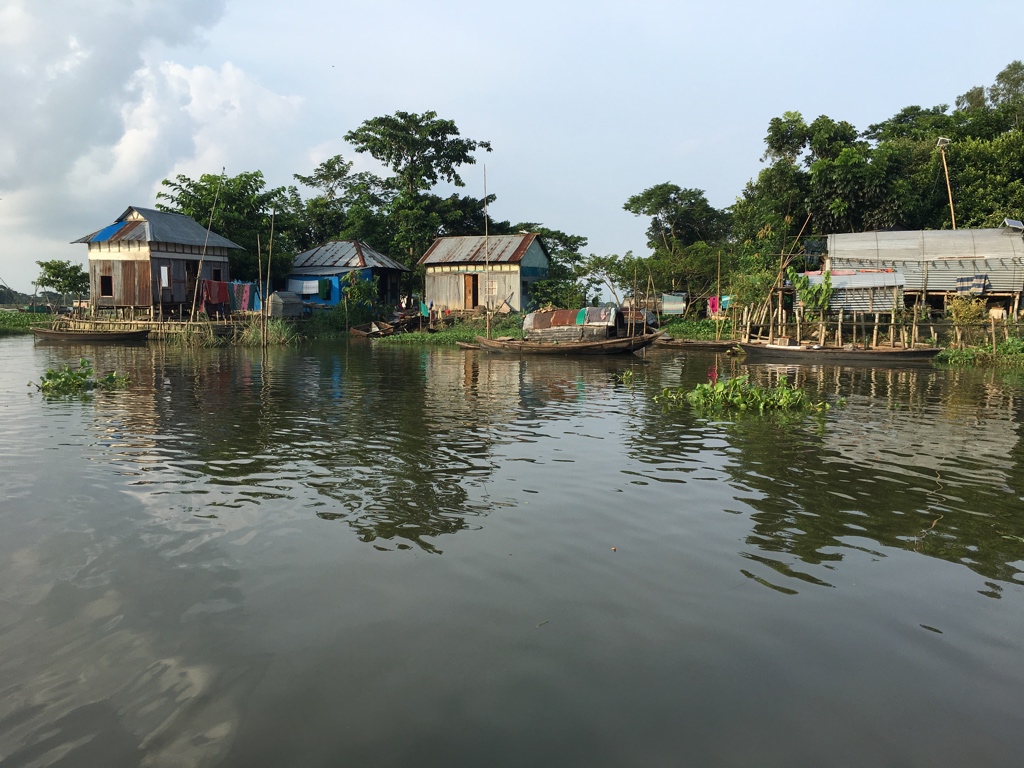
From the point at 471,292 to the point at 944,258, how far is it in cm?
2116

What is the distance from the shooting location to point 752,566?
5.70 metres

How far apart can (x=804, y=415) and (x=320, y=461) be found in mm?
8161

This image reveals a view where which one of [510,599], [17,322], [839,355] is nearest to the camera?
[510,599]

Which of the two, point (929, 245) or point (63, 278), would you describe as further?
point (63, 278)

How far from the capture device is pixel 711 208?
44406mm

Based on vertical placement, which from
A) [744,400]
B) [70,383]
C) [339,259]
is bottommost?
[744,400]

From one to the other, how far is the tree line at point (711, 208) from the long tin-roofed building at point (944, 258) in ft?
6.55

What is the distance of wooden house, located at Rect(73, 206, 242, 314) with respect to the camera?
33438 millimetres

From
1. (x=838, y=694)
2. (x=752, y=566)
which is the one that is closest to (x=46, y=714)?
(x=838, y=694)

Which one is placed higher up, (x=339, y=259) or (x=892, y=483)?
(x=339, y=259)

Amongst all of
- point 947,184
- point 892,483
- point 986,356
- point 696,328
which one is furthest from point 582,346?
point 947,184

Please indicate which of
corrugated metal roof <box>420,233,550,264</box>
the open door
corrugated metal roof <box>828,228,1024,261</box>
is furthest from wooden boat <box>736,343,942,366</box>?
the open door

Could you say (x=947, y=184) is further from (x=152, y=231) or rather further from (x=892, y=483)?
(x=152, y=231)

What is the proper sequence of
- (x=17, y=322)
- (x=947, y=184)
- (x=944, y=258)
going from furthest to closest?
(x=17, y=322) → (x=947, y=184) → (x=944, y=258)
